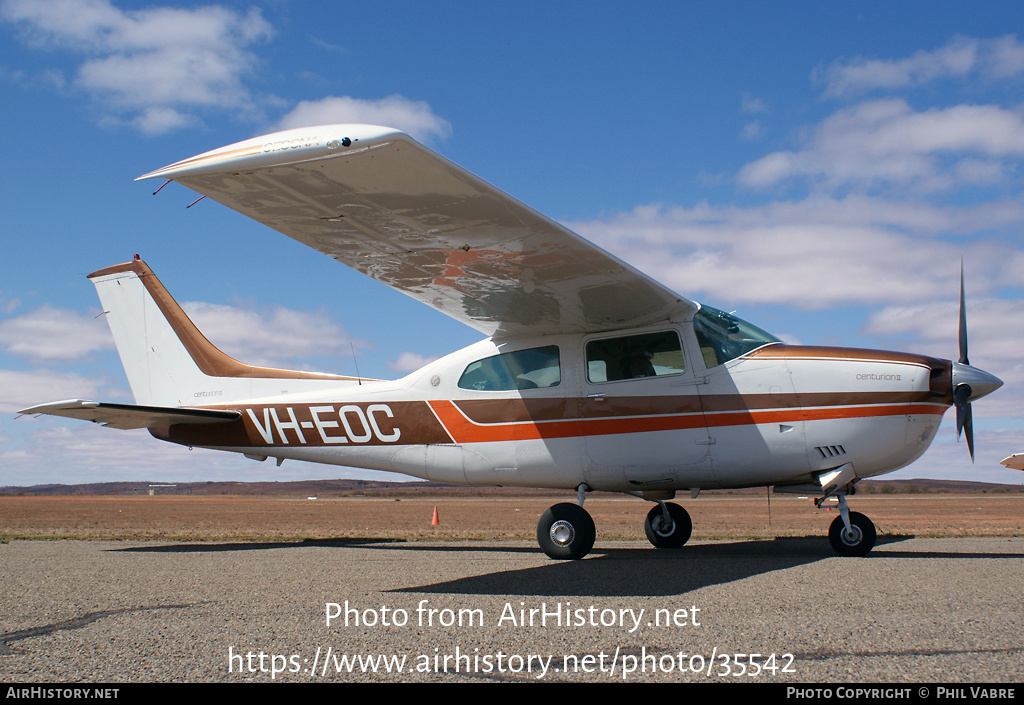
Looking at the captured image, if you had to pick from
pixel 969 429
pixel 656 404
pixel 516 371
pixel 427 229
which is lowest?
pixel 969 429

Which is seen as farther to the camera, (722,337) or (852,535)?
(722,337)

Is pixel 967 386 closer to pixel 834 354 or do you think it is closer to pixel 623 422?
pixel 834 354

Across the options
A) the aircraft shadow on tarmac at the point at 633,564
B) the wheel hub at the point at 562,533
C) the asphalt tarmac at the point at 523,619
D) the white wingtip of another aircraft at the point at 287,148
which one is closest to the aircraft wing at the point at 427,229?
the white wingtip of another aircraft at the point at 287,148

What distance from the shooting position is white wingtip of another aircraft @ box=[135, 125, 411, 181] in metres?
4.79

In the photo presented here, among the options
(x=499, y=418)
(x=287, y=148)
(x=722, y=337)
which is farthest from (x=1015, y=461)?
(x=287, y=148)

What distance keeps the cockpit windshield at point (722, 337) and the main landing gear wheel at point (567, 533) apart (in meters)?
2.44

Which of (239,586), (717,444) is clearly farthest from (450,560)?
(717,444)

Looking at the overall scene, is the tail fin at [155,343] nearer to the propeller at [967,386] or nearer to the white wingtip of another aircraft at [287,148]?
the white wingtip of another aircraft at [287,148]

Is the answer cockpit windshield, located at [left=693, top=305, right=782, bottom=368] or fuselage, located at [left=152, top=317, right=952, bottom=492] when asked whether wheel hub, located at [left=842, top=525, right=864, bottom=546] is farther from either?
cockpit windshield, located at [left=693, top=305, right=782, bottom=368]

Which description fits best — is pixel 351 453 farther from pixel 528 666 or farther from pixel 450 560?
pixel 528 666

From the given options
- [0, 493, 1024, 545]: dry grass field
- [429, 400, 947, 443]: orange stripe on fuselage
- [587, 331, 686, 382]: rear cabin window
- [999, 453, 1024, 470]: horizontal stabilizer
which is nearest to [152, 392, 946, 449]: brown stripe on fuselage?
[429, 400, 947, 443]: orange stripe on fuselage

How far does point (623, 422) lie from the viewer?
8.79 metres

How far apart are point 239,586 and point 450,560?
10.0ft

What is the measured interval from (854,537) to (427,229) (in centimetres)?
601
